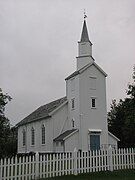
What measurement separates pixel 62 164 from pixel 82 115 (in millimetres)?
22773

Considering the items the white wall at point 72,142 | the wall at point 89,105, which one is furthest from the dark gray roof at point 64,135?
the wall at point 89,105

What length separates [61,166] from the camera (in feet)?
63.7

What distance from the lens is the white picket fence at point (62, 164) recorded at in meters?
17.6

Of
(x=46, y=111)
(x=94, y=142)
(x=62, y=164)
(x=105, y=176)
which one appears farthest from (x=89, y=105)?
(x=105, y=176)

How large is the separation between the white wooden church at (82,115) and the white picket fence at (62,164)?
19.4 meters

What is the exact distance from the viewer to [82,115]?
42094mm

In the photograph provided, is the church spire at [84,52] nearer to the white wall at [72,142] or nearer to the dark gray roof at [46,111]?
the dark gray roof at [46,111]

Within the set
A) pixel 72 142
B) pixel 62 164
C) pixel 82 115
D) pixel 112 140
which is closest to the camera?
pixel 62 164

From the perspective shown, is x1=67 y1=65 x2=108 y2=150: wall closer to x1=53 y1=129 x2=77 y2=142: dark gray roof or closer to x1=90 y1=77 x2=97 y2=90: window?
x1=90 y1=77 x2=97 y2=90: window

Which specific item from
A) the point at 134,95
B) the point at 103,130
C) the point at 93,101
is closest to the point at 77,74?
the point at 93,101

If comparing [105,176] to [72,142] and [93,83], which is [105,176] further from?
[93,83]

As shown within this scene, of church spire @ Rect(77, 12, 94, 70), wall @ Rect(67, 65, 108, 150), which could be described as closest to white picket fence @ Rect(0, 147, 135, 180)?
wall @ Rect(67, 65, 108, 150)

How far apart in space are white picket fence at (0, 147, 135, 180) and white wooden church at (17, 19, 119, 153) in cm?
1943

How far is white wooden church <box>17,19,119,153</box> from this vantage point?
4166cm
